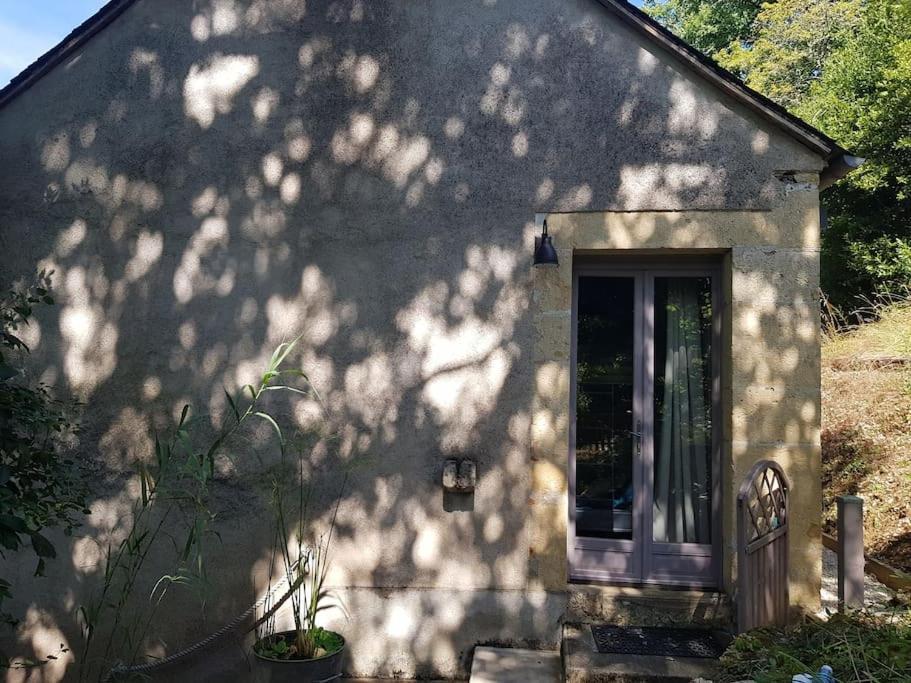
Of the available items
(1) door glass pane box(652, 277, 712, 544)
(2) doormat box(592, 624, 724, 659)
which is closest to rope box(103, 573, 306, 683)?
(2) doormat box(592, 624, 724, 659)

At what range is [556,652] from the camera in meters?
4.29

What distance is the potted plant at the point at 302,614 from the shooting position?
3.77m

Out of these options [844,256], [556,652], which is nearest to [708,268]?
[556,652]

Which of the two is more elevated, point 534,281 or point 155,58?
point 155,58

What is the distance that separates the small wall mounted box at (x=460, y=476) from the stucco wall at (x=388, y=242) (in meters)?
0.10

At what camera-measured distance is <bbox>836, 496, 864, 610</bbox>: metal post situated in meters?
4.08

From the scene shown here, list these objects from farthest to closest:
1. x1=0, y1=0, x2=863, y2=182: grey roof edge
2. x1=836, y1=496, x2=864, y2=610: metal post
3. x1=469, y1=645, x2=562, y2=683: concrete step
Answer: x1=0, y1=0, x2=863, y2=182: grey roof edge < x1=836, y1=496, x2=864, y2=610: metal post < x1=469, y1=645, x2=562, y2=683: concrete step

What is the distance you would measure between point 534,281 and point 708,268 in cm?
112

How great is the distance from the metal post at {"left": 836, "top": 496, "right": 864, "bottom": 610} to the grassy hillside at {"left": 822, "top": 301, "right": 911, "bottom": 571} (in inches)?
84.3

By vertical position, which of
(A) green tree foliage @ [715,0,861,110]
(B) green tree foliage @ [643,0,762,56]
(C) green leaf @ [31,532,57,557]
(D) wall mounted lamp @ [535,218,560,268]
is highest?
(B) green tree foliage @ [643,0,762,56]

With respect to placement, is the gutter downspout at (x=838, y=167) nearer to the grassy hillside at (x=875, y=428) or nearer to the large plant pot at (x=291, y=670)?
the grassy hillside at (x=875, y=428)

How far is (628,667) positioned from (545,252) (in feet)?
7.58

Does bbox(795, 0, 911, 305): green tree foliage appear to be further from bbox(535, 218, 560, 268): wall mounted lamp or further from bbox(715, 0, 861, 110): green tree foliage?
bbox(535, 218, 560, 268): wall mounted lamp

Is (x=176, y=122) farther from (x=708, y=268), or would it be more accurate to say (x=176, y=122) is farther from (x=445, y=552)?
(x=708, y=268)
